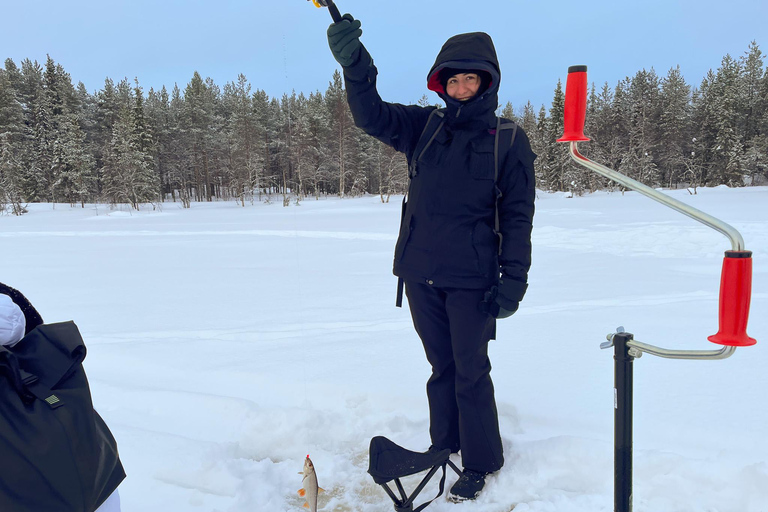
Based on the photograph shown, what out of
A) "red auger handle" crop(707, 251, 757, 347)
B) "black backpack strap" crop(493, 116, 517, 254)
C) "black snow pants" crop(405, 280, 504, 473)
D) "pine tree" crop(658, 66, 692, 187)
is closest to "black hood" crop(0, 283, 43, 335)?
"black snow pants" crop(405, 280, 504, 473)

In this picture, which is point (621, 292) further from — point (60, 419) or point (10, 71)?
point (10, 71)

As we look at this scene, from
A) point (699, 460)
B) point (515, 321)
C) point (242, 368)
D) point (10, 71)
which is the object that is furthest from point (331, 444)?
point (10, 71)

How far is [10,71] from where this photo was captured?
→ 41656 millimetres

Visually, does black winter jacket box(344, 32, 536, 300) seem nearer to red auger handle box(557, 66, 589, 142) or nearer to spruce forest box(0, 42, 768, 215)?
red auger handle box(557, 66, 589, 142)

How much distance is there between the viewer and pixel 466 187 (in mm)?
2193

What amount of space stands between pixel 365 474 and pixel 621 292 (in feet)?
16.2

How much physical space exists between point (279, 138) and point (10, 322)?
165ft

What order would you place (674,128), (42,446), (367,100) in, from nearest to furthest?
(42,446), (367,100), (674,128)

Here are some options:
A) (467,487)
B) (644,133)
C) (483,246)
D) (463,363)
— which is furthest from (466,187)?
(644,133)

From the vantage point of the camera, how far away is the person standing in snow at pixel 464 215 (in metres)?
2.17

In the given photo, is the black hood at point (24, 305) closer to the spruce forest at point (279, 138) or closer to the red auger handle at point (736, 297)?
the red auger handle at point (736, 297)

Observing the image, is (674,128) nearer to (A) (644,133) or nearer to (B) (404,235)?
(A) (644,133)

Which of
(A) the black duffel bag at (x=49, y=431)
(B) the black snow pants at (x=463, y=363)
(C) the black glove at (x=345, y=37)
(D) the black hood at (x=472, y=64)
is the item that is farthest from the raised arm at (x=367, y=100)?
(A) the black duffel bag at (x=49, y=431)

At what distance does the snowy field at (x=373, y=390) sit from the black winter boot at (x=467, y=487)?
51 mm
